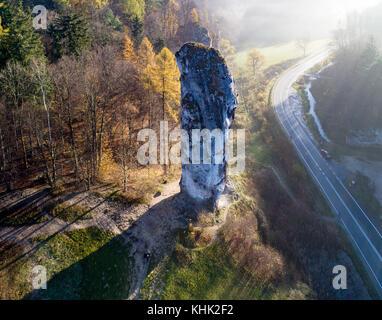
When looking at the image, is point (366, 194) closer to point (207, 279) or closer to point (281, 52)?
point (207, 279)

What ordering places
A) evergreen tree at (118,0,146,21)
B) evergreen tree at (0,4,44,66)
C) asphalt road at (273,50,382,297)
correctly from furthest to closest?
evergreen tree at (118,0,146,21)
asphalt road at (273,50,382,297)
evergreen tree at (0,4,44,66)

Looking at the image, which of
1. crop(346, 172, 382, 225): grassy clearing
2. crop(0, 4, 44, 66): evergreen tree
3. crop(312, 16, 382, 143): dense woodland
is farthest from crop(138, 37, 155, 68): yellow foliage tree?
crop(312, 16, 382, 143): dense woodland

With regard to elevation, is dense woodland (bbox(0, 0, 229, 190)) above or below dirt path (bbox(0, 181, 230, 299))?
above

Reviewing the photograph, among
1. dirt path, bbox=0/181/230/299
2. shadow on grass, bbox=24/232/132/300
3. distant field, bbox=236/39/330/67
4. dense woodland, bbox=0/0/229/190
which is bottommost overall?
shadow on grass, bbox=24/232/132/300

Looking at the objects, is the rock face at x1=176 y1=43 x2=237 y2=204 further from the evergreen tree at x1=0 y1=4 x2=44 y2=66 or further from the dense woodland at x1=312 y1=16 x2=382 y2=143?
the dense woodland at x1=312 y1=16 x2=382 y2=143

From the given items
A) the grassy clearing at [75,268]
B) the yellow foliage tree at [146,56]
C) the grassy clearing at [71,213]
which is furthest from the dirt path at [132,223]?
the yellow foliage tree at [146,56]

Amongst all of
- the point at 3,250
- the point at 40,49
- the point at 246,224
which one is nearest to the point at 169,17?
the point at 40,49
